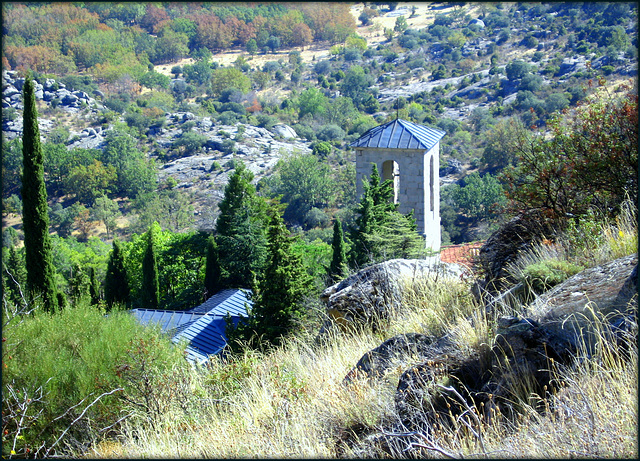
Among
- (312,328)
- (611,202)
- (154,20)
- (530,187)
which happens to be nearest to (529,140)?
(530,187)

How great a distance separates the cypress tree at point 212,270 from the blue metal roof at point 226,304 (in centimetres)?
138

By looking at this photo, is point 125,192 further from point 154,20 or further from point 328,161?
point 154,20

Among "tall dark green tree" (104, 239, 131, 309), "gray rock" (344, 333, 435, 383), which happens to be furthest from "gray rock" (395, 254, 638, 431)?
"tall dark green tree" (104, 239, 131, 309)

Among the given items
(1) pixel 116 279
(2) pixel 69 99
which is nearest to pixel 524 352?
(1) pixel 116 279

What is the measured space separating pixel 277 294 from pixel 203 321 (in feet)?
18.5

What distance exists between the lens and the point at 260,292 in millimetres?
7805

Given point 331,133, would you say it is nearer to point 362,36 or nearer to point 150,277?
point 362,36

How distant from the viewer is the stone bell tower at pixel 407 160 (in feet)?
42.8

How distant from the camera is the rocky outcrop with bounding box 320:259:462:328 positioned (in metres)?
5.29

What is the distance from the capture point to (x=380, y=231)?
10977 mm

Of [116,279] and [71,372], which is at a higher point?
[71,372]

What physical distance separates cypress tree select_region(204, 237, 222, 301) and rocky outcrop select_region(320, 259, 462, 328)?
38.6 feet

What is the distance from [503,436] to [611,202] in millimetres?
3011

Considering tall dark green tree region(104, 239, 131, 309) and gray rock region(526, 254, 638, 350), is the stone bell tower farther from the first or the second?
tall dark green tree region(104, 239, 131, 309)
